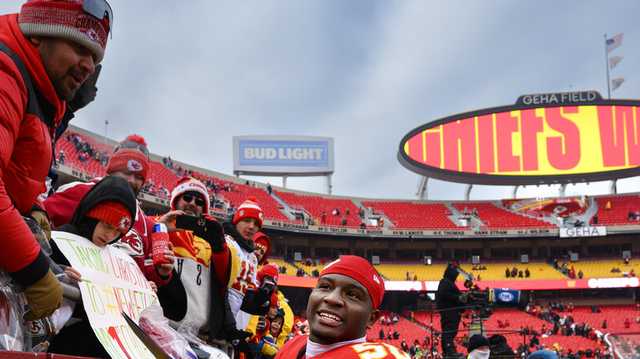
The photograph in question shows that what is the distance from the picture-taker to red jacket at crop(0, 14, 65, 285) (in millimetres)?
1892

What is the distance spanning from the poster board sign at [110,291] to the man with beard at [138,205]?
→ 367 mm

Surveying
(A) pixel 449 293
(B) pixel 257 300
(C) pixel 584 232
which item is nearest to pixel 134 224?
(B) pixel 257 300

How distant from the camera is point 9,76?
1.96 meters

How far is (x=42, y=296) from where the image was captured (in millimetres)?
1993

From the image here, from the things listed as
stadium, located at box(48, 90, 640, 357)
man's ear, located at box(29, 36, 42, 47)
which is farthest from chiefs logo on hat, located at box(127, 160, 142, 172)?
stadium, located at box(48, 90, 640, 357)

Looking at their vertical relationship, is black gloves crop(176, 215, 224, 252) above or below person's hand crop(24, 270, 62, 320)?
above

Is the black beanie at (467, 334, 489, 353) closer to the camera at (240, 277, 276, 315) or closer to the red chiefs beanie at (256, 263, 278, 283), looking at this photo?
the red chiefs beanie at (256, 263, 278, 283)

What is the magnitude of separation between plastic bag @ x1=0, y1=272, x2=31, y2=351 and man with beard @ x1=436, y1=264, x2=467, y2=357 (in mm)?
5630

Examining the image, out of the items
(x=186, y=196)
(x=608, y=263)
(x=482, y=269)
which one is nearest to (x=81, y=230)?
(x=186, y=196)

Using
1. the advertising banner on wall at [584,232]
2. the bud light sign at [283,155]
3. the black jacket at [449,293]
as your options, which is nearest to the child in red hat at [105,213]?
the black jacket at [449,293]

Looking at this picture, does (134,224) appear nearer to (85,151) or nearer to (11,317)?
(11,317)

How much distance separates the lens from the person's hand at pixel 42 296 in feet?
6.48

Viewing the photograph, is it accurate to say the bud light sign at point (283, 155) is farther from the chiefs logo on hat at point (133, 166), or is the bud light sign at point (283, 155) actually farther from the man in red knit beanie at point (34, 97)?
the man in red knit beanie at point (34, 97)

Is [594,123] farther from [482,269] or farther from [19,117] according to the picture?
[19,117]
